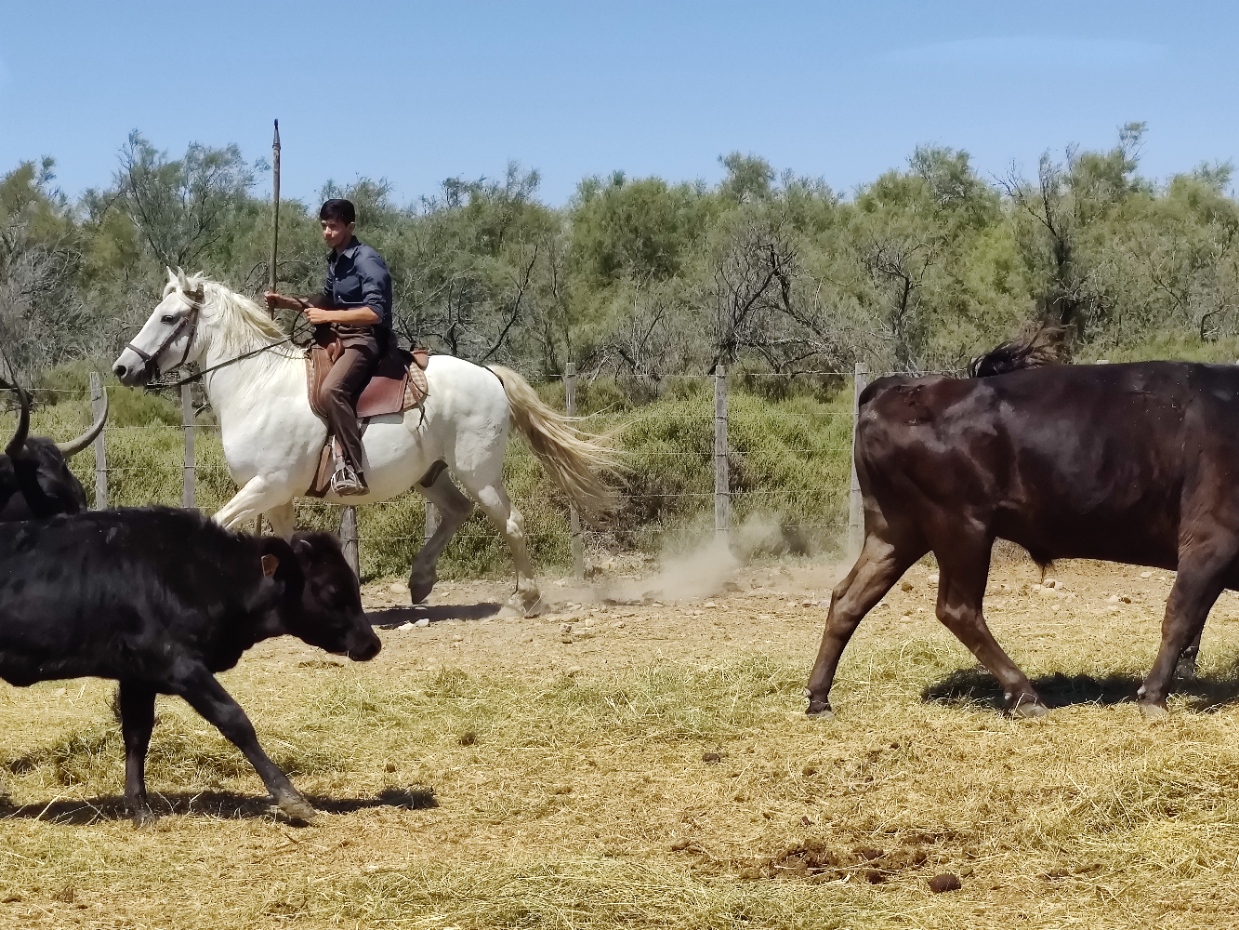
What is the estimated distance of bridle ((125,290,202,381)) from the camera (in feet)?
35.9

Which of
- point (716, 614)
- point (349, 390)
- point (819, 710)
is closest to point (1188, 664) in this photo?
point (819, 710)

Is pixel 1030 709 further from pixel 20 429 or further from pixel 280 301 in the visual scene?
pixel 280 301

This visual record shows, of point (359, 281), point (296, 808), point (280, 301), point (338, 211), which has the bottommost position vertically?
point (296, 808)

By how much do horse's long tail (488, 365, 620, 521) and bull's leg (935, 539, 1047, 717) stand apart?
4.99 meters

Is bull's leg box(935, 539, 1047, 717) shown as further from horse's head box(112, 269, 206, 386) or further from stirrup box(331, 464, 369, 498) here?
horse's head box(112, 269, 206, 386)

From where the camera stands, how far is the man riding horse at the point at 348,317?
34.4 feet

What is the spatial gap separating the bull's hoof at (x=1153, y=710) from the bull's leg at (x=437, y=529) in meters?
6.26

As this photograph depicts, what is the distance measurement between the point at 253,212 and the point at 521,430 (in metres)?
33.8

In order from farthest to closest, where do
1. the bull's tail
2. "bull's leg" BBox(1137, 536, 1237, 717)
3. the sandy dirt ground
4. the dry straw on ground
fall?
the sandy dirt ground, the bull's tail, "bull's leg" BBox(1137, 536, 1237, 717), the dry straw on ground

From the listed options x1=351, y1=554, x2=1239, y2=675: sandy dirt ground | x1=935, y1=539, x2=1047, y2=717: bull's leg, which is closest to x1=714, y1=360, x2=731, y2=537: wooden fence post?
x1=351, y1=554, x2=1239, y2=675: sandy dirt ground

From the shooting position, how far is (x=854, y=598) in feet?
25.0

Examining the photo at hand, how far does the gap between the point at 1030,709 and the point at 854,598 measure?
102cm

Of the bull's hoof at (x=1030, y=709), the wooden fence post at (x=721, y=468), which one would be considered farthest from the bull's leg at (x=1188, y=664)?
the wooden fence post at (x=721, y=468)

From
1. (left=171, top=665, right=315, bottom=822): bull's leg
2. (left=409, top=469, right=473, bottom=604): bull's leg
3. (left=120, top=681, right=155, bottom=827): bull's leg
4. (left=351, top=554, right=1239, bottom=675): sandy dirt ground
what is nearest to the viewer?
(left=171, top=665, right=315, bottom=822): bull's leg
